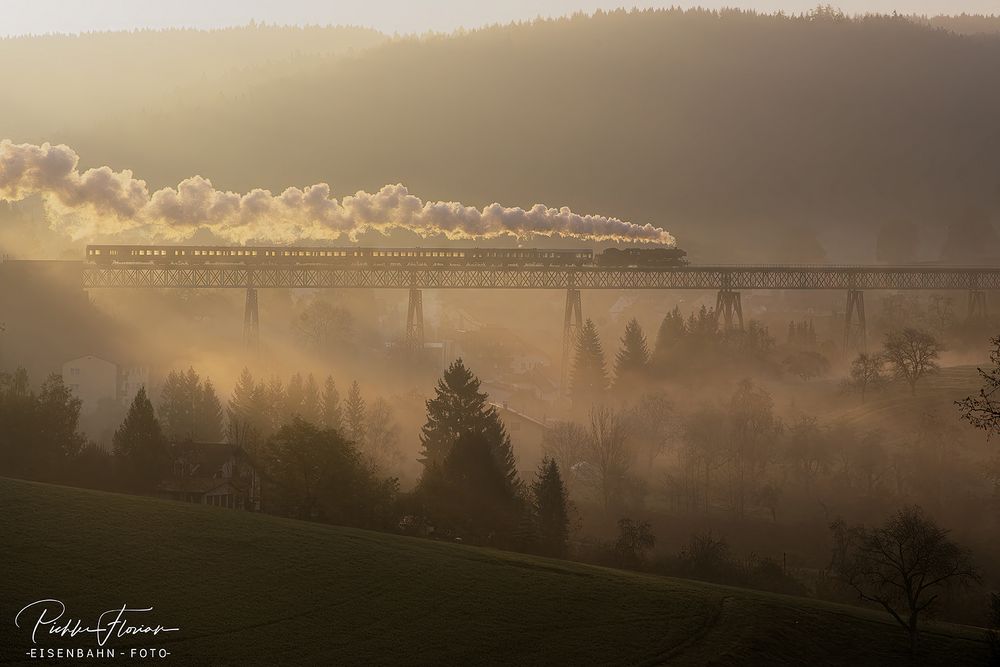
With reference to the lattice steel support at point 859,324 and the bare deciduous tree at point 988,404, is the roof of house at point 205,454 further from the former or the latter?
the lattice steel support at point 859,324

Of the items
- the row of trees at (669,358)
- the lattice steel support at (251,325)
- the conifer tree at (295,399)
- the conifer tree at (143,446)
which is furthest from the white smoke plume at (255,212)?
the conifer tree at (143,446)

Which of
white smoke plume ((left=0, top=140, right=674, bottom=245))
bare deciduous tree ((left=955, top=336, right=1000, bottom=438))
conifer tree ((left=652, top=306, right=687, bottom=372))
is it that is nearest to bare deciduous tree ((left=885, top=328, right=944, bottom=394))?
conifer tree ((left=652, top=306, right=687, bottom=372))

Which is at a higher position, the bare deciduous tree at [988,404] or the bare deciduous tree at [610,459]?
the bare deciduous tree at [988,404]

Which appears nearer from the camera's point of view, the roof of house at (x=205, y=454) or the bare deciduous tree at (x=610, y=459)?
the roof of house at (x=205, y=454)

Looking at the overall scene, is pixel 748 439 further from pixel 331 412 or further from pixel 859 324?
pixel 859 324

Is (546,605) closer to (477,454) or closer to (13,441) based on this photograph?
→ (477,454)

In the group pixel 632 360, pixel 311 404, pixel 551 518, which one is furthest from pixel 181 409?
pixel 632 360

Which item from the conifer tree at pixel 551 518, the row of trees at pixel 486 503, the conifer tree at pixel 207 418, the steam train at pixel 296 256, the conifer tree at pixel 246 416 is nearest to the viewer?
the conifer tree at pixel 551 518

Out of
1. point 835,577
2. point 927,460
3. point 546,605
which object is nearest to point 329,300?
point 927,460
